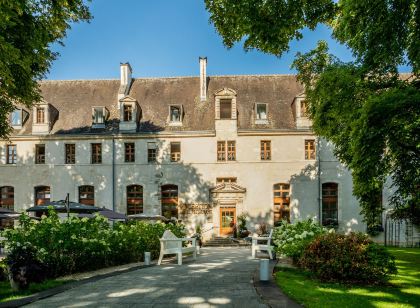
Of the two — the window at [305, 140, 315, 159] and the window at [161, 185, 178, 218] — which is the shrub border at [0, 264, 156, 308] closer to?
the window at [161, 185, 178, 218]

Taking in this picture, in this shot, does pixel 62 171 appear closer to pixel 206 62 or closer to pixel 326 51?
pixel 206 62

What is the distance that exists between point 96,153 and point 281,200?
1341 centimetres

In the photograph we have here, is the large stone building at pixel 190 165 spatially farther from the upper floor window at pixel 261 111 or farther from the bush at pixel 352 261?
the bush at pixel 352 261

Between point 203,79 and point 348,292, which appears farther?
point 203,79

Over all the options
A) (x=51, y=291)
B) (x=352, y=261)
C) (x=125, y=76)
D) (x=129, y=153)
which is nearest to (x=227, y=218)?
(x=129, y=153)

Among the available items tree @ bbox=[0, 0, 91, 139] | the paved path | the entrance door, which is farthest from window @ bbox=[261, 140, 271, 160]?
the paved path

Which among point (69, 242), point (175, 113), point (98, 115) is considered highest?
point (175, 113)

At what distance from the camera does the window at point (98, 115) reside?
92.6 feet

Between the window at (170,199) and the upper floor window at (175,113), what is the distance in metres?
4.79

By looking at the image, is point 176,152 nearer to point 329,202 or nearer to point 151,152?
point 151,152

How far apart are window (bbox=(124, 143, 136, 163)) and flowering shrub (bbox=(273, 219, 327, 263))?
16050 mm

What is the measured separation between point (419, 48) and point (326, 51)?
8095 mm

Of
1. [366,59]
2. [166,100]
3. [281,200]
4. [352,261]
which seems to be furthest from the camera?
[166,100]

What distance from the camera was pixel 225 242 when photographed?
25781 millimetres
